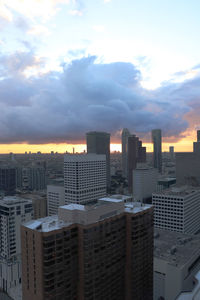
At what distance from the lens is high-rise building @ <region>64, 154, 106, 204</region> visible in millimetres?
142625

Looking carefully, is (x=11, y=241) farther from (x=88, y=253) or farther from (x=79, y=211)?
(x=79, y=211)

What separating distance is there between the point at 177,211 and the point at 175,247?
4059cm

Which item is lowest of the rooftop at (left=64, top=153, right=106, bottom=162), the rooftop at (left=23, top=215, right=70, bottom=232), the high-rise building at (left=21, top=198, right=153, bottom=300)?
the high-rise building at (left=21, top=198, right=153, bottom=300)

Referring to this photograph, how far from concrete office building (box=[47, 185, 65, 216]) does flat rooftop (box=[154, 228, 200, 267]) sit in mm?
72033

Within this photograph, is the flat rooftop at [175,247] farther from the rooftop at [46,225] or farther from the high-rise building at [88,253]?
the rooftop at [46,225]

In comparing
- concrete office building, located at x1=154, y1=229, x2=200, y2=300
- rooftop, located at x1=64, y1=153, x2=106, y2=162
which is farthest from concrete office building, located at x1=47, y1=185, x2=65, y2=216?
concrete office building, located at x1=154, y1=229, x2=200, y2=300

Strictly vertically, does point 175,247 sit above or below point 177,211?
below

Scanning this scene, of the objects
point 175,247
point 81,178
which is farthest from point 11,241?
point 175,247

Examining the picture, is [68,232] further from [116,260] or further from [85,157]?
[85,157]

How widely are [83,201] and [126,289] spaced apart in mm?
85470

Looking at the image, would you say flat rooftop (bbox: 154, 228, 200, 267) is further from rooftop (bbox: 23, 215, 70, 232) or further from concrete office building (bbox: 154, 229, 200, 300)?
rooftop (bbox: 23, 215, 70, 232)

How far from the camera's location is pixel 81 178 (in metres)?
143

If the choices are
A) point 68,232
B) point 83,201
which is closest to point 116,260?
point 68,232

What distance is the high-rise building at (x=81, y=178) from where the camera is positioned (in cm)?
14262
